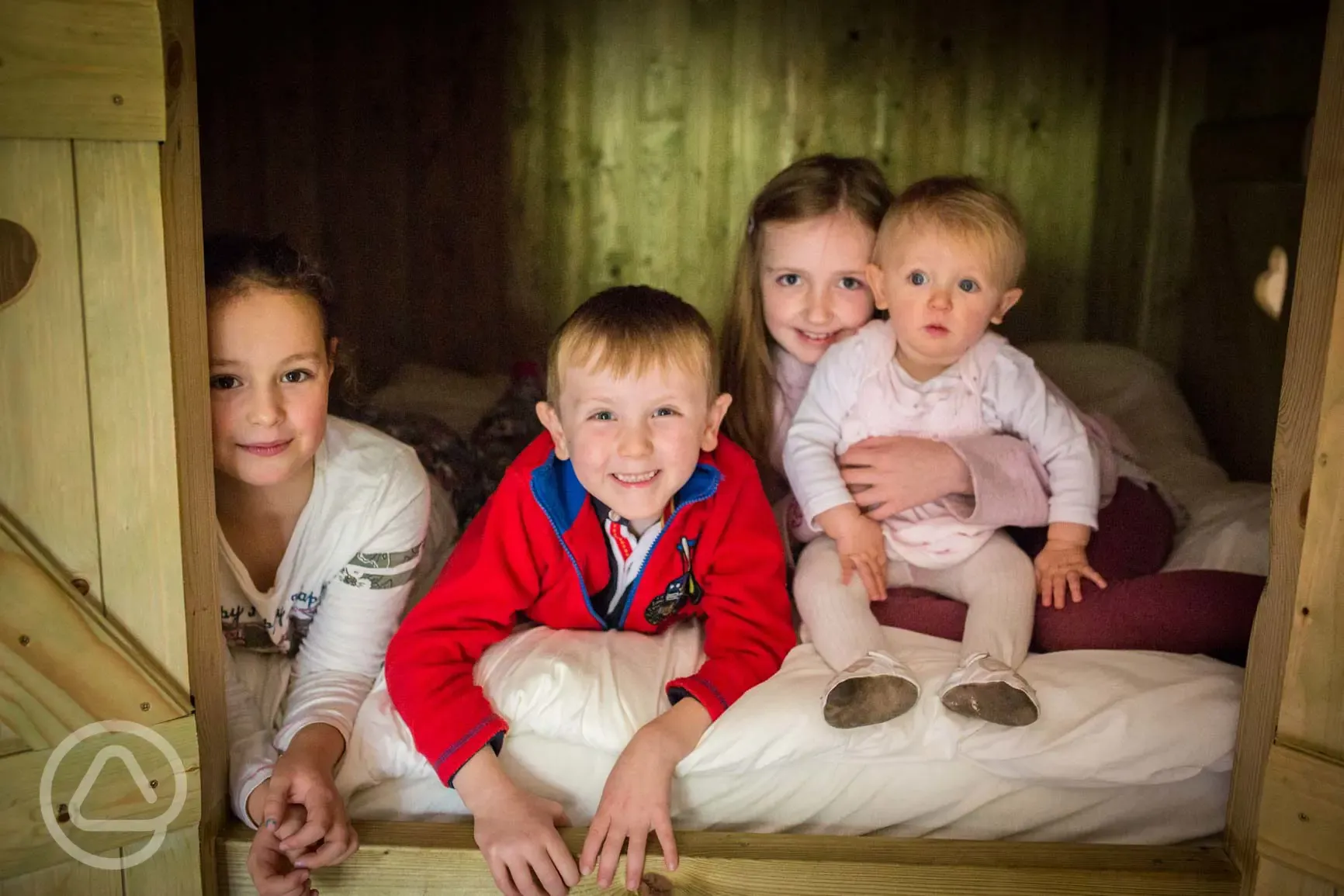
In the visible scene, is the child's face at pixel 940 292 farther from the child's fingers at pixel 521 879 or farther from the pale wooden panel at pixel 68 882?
the pale wooden panel at pixel 68 882

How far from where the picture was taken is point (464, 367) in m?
2.35

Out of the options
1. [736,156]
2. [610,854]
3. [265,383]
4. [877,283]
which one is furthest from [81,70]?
[736,156]

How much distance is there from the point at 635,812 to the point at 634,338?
50 cm

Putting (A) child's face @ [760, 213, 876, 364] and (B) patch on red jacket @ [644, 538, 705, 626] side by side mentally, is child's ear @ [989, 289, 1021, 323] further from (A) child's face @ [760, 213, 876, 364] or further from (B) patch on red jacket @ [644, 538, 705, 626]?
(B) patch on red jacket @ [644, 538, 705, 626]

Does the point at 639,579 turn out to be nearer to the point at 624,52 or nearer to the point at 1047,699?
the point at 1047,699

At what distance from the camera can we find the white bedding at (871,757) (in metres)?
1.20

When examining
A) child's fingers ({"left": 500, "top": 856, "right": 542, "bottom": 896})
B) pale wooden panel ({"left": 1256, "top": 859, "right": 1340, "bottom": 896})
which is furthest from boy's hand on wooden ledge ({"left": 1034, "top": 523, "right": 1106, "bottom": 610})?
child's fingers ({"left": 500, "top": 856, "right": 542, "bottom": 896})

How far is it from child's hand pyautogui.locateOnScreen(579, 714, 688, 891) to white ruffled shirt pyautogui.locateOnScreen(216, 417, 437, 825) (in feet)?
1.06

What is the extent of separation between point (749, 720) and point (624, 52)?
1494 millimetres

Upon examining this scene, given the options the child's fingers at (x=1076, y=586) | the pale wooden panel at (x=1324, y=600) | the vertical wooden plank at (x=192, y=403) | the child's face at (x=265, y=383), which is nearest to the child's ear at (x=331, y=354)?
the child's face at (x=265, y=383)

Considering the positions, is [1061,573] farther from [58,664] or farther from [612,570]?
[58,664]

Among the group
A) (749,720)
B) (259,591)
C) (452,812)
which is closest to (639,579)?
(749,720)

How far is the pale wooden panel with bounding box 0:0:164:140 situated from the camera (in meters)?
0.90

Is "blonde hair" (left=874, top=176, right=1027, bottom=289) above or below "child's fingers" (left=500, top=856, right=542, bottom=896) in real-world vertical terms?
above
